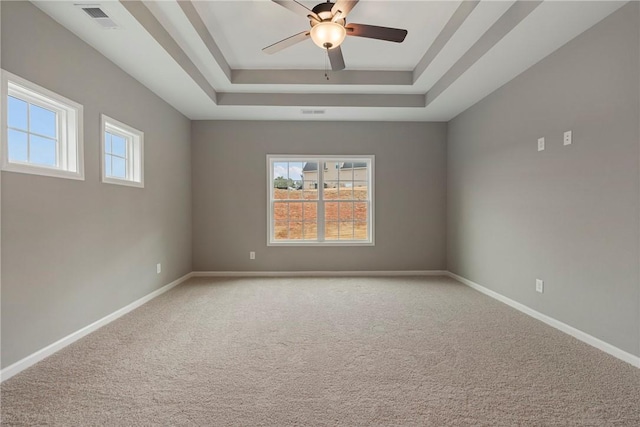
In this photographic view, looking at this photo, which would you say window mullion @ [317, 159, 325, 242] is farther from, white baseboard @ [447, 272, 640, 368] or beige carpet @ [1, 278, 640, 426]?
white baseboard @ [447, 272, 640, 368]

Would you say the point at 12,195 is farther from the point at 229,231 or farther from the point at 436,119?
the point at 436,119

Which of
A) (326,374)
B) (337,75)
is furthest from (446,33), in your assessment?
(326,374)

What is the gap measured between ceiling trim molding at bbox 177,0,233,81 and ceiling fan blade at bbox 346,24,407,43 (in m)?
1.42

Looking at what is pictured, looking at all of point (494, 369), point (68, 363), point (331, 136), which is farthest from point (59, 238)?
point (331, 136)

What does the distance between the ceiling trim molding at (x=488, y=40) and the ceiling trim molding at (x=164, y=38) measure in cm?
300

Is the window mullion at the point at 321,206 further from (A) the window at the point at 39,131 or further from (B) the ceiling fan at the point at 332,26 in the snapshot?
(A) the window at the point at 39,131

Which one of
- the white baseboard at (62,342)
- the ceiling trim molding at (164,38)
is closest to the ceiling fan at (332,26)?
the ceiling trim molding at (164,38)

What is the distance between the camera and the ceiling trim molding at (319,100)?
4270 mm

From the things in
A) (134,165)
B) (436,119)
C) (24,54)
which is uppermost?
(436,119)

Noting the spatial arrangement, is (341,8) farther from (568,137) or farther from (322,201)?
(322,201)

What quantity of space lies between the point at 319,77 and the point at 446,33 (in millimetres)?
1591

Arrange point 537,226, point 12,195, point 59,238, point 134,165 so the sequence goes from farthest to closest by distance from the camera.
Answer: point 134,165 → point 537,226 → point 59,238 → point 12,195

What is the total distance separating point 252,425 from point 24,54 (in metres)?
2.89

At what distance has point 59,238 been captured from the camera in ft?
7.97
